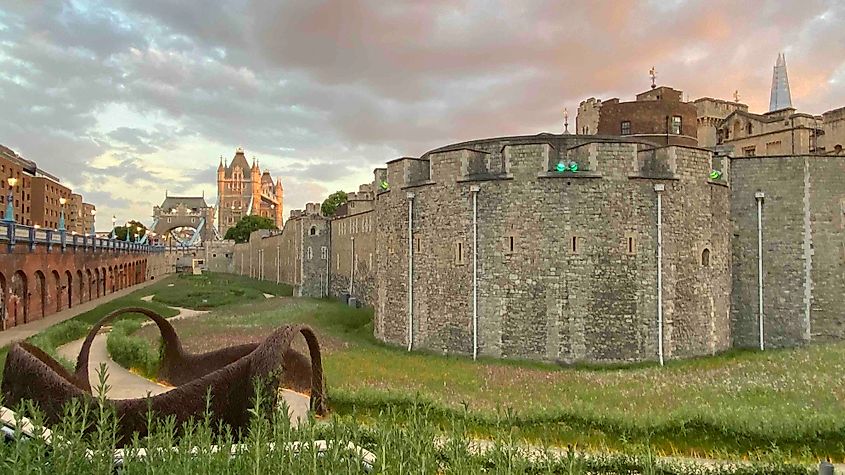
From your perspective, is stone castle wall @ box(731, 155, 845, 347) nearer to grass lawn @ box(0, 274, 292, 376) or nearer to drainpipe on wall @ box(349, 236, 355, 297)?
drainpipe on wall @ box(349, 236, 355, 297)

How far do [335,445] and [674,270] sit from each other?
59.2 feet

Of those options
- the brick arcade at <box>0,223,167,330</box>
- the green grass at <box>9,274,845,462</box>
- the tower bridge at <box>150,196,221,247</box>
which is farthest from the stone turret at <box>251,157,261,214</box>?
the green grass at <box>9,274,845,462</box>

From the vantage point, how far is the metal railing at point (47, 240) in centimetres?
2764

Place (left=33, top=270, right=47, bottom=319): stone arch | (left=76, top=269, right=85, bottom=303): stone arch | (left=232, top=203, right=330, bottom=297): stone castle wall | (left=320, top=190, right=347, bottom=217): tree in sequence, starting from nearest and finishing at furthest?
(left=33, top=270, right=47, bottom=319): stone arch → (left=76, top=269, right=85, bottom=303): stone arch → (left=232, top=203, right=330, bottom=297): stone castle wall → (left=320, top=190, right=347, bottom=217): tree

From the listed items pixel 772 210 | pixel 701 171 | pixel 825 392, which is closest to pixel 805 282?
pixel 772 210

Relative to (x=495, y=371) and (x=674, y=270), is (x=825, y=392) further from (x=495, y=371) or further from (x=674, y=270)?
(x=495, y=371)

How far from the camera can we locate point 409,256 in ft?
76.5

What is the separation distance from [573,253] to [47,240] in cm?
2937

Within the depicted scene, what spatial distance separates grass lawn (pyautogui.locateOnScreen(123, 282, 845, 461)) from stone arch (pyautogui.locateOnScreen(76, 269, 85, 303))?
2252 cm

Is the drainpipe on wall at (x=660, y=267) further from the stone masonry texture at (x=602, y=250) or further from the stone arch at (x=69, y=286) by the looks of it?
the stone arch at (x=69, y=286)

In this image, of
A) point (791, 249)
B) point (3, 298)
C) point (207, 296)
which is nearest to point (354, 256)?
point (207, 296)

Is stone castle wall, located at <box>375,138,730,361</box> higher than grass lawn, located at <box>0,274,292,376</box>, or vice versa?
stone castle wall, located at <box>375,138,730,361</box>

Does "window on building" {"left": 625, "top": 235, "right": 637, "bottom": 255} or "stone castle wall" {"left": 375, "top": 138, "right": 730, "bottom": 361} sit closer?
"stone castle wall" {"left": 375, "top": 138, "right": 730, "bottom": 361}

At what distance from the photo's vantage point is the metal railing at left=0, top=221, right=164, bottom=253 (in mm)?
27641
